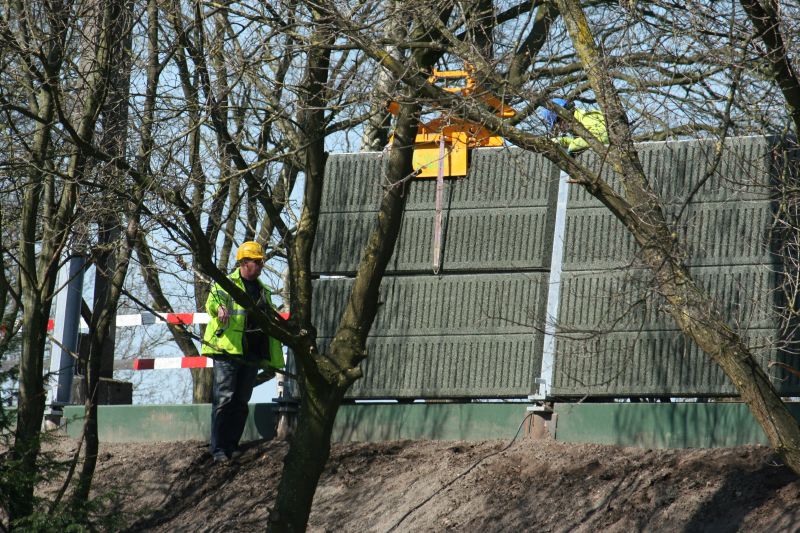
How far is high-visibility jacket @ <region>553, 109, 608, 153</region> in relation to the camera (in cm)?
748

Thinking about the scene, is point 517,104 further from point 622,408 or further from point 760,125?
point 622,408

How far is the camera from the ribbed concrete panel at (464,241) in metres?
9.84

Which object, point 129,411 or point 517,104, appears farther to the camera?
point 129,411

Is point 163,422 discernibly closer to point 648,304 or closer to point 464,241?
point 464,241

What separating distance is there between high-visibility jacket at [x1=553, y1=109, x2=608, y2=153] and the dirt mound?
2196mm

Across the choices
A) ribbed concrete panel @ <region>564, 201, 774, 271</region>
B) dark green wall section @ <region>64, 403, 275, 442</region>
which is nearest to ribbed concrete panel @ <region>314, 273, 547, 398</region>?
ribbed concrete panel @ <region>564, 201, 774, 271</region>

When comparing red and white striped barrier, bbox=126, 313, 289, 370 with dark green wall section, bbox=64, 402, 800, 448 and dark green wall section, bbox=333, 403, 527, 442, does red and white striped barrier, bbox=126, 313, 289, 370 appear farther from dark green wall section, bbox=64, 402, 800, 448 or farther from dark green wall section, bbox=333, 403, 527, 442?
dark green wall section, bbox=333, 403, 527, 442

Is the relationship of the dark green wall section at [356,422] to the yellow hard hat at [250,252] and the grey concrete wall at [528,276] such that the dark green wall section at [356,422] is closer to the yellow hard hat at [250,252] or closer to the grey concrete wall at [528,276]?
the grey concrete wall at [528,276]

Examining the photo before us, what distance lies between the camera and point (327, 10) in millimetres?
7070

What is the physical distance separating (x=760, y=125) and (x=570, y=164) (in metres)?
1.30

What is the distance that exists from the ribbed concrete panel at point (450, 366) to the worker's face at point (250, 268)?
1.09 m

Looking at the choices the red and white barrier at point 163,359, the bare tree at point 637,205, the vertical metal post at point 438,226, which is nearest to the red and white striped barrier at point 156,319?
the red and white barrier at point 163,359

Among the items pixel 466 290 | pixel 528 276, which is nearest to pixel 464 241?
pixel 466 290

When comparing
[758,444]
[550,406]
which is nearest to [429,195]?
[550,406]
